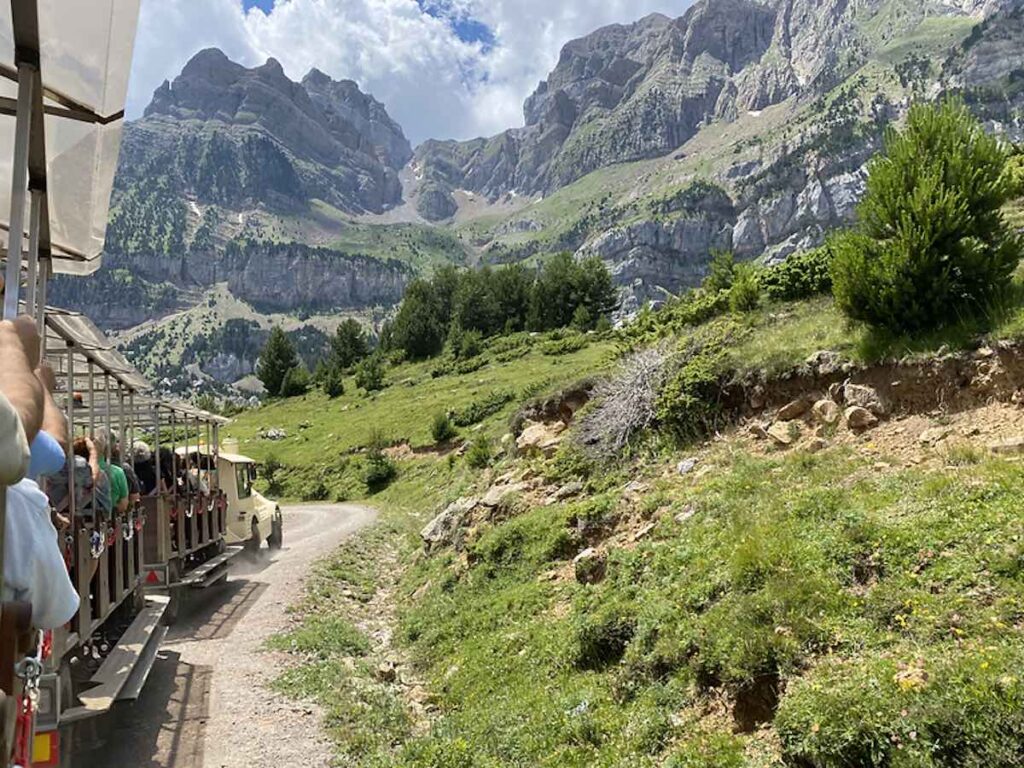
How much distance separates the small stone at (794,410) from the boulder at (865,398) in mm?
744

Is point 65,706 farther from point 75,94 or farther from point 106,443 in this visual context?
point 75,94

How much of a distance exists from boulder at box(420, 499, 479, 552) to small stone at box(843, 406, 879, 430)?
9.25m

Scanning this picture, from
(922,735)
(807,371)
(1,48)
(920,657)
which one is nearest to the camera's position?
(1,48)

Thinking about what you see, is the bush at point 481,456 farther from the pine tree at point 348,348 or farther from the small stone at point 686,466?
the pine tree at point 348,348

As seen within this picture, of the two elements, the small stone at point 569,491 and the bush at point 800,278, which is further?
the bush at point 800,278

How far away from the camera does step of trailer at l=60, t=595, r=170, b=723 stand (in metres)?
6.56

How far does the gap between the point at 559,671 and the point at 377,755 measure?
239 cm

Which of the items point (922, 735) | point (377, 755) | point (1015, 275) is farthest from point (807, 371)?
point (377, 755)

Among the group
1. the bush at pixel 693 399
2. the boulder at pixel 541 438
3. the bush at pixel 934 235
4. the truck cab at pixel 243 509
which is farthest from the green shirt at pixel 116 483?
the bush at pixel 934 235

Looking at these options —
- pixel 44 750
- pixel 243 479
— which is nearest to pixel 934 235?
pixel 44 750

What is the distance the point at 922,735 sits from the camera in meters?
4.59

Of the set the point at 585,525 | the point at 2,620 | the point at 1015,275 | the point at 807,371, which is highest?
the point at 1015,275

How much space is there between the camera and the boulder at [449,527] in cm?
1678

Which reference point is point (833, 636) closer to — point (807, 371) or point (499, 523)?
point (807, 371)
